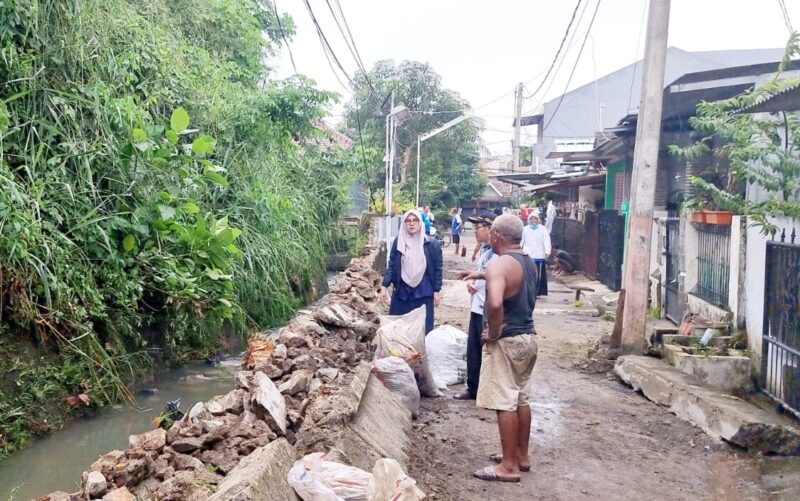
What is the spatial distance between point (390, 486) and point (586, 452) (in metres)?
2.84

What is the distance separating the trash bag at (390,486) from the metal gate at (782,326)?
4.18 metres

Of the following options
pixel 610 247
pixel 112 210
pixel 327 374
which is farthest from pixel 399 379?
pixel 610 247

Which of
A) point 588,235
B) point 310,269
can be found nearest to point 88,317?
point 310,269

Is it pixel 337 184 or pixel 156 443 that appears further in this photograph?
pixel 337 184

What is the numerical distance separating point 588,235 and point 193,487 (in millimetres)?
17075

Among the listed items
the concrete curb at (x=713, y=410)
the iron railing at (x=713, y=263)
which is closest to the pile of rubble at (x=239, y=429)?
the concrete curb at (x=713, y=410)

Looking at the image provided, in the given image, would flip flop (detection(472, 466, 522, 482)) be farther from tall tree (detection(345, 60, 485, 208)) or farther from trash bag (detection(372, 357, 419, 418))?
tall tree (detection(345, 60, 485, 208))

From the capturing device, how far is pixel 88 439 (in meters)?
6.43

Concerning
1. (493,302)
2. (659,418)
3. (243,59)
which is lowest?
(659,418)

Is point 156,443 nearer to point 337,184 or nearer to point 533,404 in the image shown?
point 533,404

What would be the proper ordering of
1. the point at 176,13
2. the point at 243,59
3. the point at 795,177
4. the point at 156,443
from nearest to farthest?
the point at 156,443 < the point at 795,177 < the point at 176,13 < the point at 243,59

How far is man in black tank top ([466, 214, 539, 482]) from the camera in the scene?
465 cm

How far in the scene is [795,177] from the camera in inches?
311

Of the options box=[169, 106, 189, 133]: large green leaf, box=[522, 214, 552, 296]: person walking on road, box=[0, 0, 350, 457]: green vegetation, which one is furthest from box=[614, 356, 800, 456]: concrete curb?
box=[169, 106, 189, 133]: large green leaf
